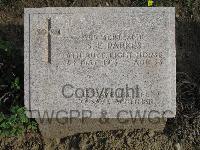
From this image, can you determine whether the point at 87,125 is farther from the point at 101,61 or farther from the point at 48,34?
the point at 48,34

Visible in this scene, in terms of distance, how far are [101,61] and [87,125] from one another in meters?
0.72

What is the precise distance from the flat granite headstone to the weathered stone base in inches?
7.6

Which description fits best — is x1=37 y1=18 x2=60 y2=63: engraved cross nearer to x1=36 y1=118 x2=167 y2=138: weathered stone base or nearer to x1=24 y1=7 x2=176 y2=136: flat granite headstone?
x1=24 y1=7 x2=176 y2=136: flat granite headstone

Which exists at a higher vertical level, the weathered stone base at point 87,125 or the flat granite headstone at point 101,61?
the flat granite headstone at point 101,61

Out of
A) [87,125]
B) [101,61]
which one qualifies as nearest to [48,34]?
[101,61]

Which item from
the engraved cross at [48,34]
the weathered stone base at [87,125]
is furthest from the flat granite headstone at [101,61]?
the weathered stone base at [87,125]

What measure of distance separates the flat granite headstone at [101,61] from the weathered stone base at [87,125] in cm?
19

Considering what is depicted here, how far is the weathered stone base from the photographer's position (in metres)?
4.18

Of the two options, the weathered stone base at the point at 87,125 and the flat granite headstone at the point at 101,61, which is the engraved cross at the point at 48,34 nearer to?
the flat granite headstone at the point at 101,61

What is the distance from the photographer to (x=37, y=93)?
13.1ft

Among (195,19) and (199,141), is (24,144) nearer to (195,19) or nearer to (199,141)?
(199,141)

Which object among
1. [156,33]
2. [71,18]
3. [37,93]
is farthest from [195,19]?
[37,93]

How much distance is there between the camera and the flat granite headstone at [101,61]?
156 inches

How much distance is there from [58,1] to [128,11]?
1.96 meters
